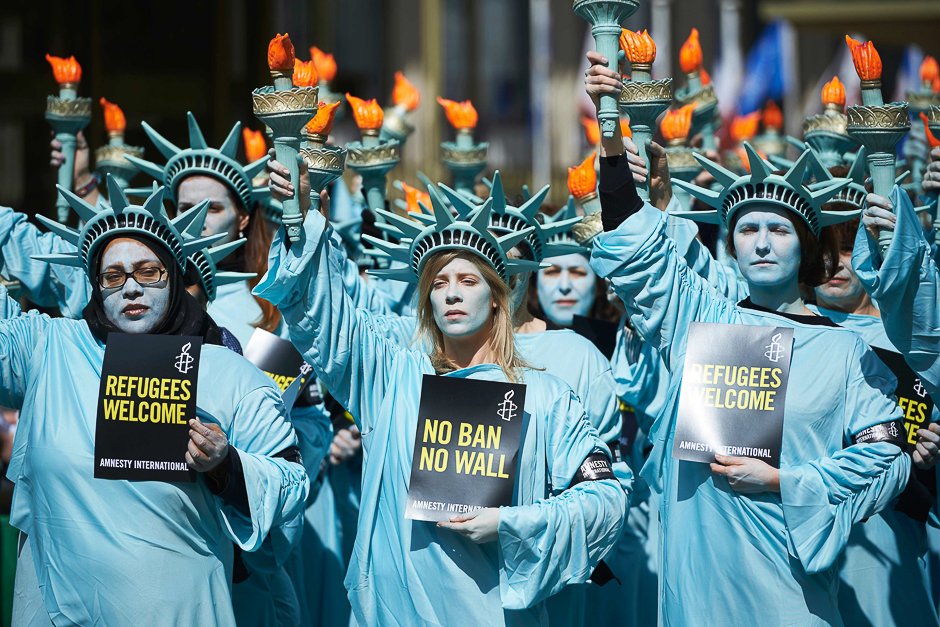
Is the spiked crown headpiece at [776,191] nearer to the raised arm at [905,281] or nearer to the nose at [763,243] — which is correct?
the nose at [763,243]

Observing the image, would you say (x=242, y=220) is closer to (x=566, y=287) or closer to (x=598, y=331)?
(x=566, y=287)

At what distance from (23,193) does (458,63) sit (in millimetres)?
9587

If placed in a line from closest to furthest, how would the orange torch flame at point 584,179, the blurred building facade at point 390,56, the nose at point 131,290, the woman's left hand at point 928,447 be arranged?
1. the nose at point 131,290
2. the woman's left hand at point 928,447
3. the orange torch flame at point 584,179
4. the blurred building facade at point 390,56

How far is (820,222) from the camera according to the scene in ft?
14.0

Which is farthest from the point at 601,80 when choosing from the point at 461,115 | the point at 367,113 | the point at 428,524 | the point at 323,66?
the point at 323,66

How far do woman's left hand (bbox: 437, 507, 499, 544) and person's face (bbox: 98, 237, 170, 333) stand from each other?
51.3 inches

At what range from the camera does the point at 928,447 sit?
4.48 m

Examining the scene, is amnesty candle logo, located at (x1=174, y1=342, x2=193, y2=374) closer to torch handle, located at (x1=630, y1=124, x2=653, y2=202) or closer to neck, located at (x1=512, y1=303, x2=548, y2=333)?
torch handle, located at (x1=630, y1=124, x2=653, y2=202)

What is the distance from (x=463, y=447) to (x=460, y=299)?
0.54 metres

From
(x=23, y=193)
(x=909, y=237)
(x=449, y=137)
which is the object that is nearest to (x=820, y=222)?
(x=909, y=237)

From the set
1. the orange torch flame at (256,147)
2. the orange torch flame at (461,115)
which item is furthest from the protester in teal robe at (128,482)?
the orange torch flame at (461,115)

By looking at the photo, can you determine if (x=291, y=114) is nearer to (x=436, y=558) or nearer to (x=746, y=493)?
(x=436, y=558)

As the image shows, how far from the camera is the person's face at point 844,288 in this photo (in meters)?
5.11

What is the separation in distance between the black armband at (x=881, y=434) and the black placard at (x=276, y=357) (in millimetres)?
2384
